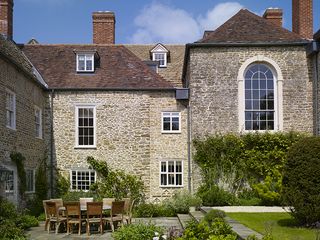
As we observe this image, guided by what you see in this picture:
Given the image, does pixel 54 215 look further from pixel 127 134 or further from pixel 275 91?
pixel 275 91

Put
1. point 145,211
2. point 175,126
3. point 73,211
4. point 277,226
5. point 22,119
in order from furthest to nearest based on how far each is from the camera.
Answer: point 175,126
point 145,211
point 22,119
point 73,211
point 277,226

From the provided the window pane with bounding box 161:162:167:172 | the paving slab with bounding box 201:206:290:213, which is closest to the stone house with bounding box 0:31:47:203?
the window pane with bounding box 161:162:167:172

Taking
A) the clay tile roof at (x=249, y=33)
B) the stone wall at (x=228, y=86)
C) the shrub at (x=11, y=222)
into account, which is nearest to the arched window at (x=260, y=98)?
the stone wall at (x=228, y=86)

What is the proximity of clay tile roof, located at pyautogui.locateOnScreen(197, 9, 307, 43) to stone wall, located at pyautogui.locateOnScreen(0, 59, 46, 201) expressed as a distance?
755cm

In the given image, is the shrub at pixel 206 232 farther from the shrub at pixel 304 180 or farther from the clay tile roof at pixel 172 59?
the clay tile roof at pixel 172 59

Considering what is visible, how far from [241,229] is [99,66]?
50.4 ft

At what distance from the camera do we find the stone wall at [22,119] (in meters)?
17.8

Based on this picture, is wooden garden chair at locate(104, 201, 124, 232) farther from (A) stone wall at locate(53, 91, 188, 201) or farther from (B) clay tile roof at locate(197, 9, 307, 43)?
(B) clay tile roof at locate(197, 9, 307, 43)

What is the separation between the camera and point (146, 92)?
2358 centimetres

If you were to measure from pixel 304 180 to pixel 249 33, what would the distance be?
35.2 feet

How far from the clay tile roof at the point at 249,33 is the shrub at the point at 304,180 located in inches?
364

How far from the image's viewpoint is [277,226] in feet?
44.2

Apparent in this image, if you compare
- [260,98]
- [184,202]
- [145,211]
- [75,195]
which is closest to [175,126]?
[260,98]

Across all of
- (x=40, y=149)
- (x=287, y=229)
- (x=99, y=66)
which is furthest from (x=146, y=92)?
(x=287, y=229)
